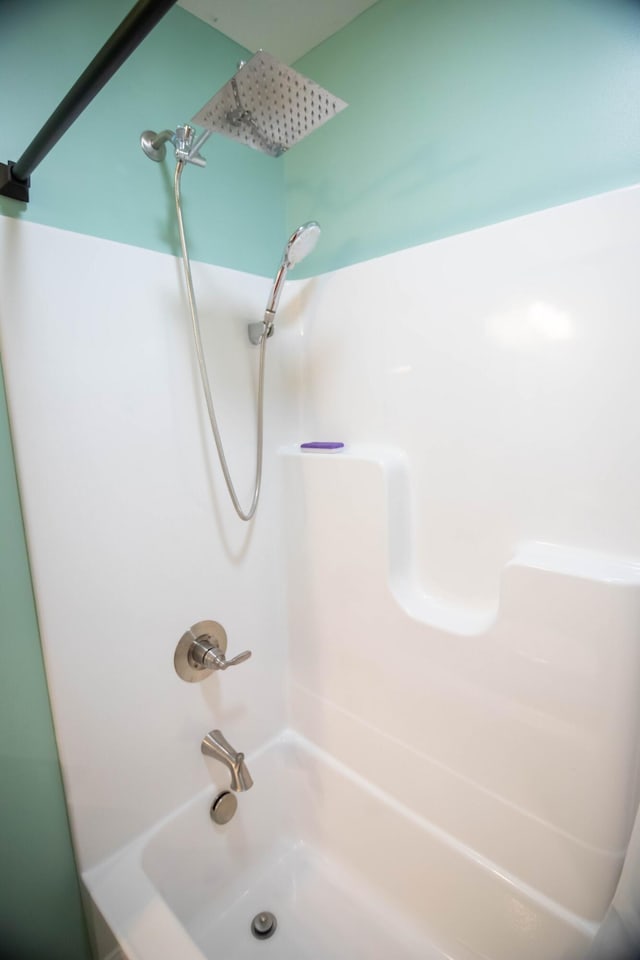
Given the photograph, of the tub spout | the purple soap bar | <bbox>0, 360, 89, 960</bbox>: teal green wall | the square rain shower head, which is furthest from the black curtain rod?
the tub spout

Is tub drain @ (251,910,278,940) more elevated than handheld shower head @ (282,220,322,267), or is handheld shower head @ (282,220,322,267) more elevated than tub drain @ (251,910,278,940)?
handheld shower head @ (282,220,322,267)

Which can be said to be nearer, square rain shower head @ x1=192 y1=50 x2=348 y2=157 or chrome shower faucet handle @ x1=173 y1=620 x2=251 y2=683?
square rain shower head @ x1=192 y1=50 x2=348 y2=157

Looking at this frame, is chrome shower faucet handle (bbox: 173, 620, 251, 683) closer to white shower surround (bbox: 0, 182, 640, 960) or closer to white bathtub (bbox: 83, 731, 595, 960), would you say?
white shower surround (bbox: 0, 182, 640, 960)

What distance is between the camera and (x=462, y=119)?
902mm

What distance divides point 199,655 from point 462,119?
1416mm

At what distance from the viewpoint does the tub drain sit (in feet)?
3.56

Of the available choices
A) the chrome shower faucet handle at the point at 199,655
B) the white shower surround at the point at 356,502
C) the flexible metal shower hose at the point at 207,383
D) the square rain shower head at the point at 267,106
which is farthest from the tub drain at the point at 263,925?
the square rain shower head at the point at 267,106

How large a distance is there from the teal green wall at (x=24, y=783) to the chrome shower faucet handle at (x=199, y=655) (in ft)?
0.98

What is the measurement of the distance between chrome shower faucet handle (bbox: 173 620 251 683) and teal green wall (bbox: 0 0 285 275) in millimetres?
964

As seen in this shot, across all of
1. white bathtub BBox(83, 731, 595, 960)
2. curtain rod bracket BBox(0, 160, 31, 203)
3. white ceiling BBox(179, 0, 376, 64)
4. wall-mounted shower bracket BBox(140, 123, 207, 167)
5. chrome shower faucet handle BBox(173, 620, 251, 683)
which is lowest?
white bathtub BBox(83, 731, 595, 960)

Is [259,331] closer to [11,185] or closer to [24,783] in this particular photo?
[11,185]

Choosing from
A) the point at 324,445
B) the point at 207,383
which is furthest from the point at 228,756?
the point at 207,383

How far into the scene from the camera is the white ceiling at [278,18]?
1004mm

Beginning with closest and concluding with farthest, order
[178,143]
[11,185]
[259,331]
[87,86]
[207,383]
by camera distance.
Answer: [87,86], [11,185], [178,143], [207,383], [259,331]
